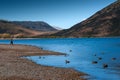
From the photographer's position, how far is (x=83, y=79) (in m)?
35.5

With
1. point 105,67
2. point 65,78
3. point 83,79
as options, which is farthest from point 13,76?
point 105,67

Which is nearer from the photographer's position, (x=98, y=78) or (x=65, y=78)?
(x=65, y=78)

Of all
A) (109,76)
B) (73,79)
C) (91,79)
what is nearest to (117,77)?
(109,76)

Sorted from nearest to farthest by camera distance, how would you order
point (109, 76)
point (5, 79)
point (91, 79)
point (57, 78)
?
point (5, 79) → point (57, 78) → point (91, 79) → point (109, 76)

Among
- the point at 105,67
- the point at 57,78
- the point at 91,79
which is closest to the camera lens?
the point at 57,78

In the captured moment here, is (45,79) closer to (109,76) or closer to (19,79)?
(19,79)

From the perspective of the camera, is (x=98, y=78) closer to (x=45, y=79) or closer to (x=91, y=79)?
(x=91, y=79)

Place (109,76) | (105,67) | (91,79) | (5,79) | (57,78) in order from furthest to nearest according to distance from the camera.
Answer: (105,67)
(109,76)
(91,79)
(57,78)
(5,79)

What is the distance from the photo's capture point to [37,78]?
33344 millimetres

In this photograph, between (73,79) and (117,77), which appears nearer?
(73,79)

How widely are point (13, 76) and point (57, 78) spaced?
5.32 m

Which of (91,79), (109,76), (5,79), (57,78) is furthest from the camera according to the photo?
(109,76)

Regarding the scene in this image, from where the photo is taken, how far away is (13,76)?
3412 centimetres

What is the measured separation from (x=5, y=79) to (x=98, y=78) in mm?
12659
